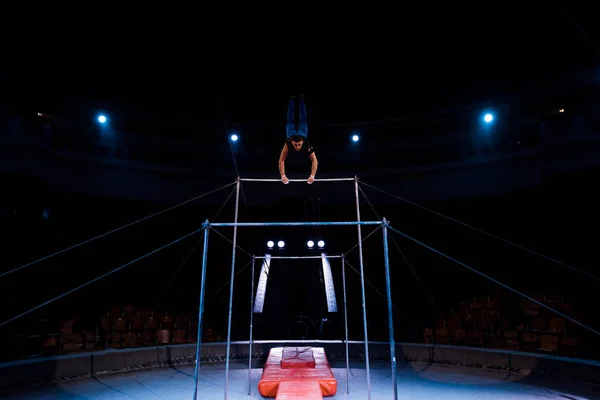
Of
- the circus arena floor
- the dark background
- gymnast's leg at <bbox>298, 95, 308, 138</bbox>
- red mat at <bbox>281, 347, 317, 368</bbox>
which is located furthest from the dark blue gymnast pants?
the circus arena floor

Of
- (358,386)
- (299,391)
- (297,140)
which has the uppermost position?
(297,140)

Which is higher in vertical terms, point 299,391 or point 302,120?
point 302,120

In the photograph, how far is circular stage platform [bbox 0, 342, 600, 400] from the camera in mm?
6523

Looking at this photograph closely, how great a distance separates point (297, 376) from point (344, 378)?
1.85 m

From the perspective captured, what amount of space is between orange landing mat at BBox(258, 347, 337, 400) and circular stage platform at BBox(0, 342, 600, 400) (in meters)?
0.43

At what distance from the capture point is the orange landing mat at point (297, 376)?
5738mm

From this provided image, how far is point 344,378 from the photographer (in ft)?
25.5

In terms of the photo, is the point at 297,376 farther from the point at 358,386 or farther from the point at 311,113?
the point at 311,113

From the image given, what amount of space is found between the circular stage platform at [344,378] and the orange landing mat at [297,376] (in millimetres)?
428

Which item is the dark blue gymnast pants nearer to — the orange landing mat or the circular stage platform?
the orange landing mat

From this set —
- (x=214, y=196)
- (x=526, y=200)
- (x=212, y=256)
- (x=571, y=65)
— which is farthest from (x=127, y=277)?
(x=571, y=65)

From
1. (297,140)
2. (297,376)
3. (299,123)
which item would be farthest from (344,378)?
(299,123)

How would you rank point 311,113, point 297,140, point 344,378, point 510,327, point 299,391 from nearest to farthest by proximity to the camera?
point 299,391 < point 297,140 < point 344,378 < point 510,327 < point 311,113

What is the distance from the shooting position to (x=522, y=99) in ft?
46.2
